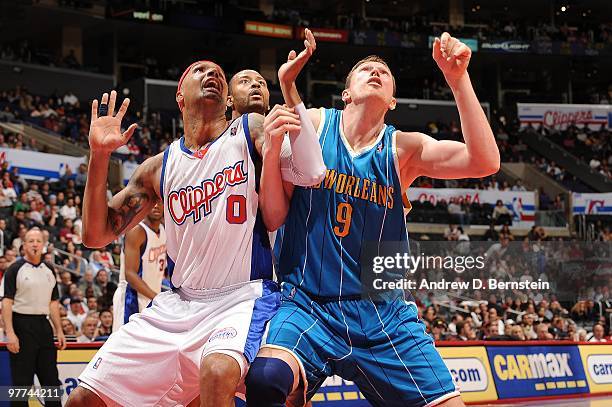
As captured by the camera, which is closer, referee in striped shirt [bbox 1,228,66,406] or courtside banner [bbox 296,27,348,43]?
referee in striped shirt [bbox 1,228,66,406]

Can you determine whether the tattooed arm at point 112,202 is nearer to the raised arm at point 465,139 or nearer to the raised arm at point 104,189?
the raised arm at point 104,189

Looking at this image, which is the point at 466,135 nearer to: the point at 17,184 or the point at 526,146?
the point at 17,184

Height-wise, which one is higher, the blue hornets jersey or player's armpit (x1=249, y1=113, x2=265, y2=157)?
player's armpit (x1=249, y1=113, x2=265, y2=157)

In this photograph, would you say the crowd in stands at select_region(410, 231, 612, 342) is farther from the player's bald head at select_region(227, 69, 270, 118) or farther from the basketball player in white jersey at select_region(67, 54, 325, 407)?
the basketball player in white jersey at select_region(67, 54, 325, 407)

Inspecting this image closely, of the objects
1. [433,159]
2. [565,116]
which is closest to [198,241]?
[433,159]

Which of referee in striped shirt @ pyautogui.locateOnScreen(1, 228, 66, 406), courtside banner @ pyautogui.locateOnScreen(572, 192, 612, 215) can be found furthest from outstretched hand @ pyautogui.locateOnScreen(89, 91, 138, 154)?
courtside banner @ pyautogui.locateOnScreen(572, 192, 612, 215)

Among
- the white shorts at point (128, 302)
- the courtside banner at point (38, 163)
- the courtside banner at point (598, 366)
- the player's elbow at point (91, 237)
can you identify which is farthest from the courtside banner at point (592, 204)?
the player's elbow at point (91, 237)

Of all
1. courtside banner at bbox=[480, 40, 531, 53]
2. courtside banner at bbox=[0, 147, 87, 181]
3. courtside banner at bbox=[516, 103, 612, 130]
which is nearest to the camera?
courtside banner at bbox=[0, 147, 87, 181]

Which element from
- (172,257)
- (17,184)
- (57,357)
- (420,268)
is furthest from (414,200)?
(172,257)

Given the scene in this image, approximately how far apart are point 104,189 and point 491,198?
22032 mm

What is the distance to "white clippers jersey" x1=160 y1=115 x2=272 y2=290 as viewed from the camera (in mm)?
4375

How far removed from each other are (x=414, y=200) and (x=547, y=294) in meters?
11.8

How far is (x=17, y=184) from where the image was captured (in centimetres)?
1764

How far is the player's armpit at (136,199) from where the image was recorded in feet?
15.4
